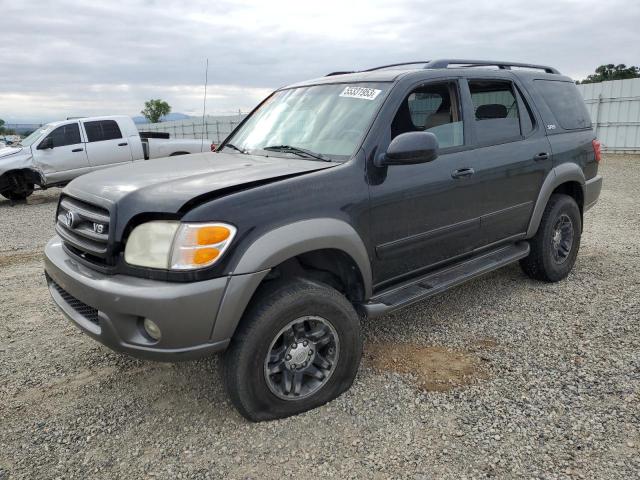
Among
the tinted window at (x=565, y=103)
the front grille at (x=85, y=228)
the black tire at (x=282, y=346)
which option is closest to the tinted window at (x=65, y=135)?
the front grille at (x=85, y=228)

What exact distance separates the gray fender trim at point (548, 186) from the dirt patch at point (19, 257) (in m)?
5.70

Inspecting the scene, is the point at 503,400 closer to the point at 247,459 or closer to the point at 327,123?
the point at 247,459

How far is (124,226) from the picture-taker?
245 centimetres

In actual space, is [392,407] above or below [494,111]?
below

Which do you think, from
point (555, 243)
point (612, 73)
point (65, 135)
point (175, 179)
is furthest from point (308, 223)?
point (612, 73)

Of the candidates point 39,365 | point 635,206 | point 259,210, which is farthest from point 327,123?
point 635,206

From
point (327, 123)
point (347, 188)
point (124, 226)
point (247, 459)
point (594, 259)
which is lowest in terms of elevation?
point (247, 459)

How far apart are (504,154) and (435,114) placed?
0.70 meters

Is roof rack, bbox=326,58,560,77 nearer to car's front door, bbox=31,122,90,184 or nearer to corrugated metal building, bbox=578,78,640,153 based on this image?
car's front door, bbox=31,122,90,184

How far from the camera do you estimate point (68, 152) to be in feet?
36.6

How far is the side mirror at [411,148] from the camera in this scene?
2.88 meters

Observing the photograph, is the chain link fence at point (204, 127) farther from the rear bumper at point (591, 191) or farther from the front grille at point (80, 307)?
the front grille at point (80, 307)

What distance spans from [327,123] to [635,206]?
7.77 m

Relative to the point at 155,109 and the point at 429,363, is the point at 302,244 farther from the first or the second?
the point at 155,109
